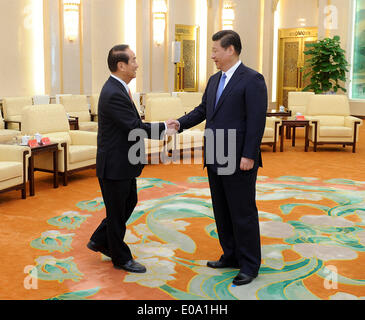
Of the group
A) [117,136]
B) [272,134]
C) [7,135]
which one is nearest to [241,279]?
[117,136]

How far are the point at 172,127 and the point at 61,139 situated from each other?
3239 mm

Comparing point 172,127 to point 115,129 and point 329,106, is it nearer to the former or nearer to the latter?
point 115,129

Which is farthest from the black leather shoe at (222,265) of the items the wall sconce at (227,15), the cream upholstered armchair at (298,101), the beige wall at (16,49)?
the wall sconce at (227,15)

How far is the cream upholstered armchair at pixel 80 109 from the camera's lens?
10.1 metres

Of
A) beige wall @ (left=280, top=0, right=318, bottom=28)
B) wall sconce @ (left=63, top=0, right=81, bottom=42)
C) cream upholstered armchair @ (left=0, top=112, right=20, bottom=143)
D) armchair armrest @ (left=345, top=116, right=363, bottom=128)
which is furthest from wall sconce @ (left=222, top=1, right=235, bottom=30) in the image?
cream upholstered armchair @ (left=0, top=112, right=20, bottom=143)

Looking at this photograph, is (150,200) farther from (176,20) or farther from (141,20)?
(176,20)

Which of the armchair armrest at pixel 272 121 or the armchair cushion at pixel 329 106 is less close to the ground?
the armchair cushion at pixel 329 106

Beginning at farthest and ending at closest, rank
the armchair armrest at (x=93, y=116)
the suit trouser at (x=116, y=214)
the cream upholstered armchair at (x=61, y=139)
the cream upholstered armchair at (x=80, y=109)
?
the armchair armrest at (x=93, y=116), the cream upholstered armchair at (x=80, y=109), the cream upholstered armchair at (x=61, y=139), the suit trouser at (x=116, y=214)

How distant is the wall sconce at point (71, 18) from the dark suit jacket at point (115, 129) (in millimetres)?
7729

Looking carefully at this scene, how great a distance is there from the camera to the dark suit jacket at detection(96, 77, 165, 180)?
3422mm

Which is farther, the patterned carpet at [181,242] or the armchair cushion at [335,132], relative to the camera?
the armchair cushion at [335,132]

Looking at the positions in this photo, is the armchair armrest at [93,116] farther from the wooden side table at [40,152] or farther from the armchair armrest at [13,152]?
the armchair armrest at [13,152]

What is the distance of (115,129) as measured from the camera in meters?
3.48

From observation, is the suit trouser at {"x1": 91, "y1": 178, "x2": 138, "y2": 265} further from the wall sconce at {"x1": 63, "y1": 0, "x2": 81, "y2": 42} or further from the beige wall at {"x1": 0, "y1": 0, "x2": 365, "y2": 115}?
the wall sconce at {"x1": 63, "y1": 0, "x2": 81, "y2": 42}
